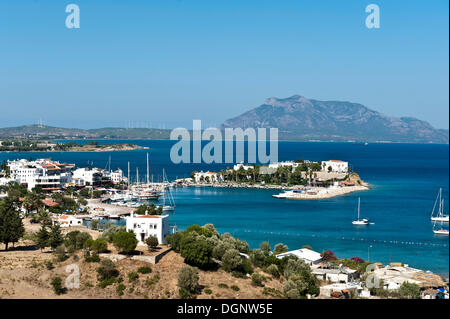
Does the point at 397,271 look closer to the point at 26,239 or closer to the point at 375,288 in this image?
the point at 375,288

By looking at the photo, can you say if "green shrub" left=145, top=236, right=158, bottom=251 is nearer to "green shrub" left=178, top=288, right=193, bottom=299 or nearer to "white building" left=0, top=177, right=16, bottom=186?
"green shrub" left=178, top=288, right=193, bottom=299

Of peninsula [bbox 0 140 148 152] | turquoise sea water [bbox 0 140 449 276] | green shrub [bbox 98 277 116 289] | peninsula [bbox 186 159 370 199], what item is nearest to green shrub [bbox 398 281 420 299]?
turquoise sea water [bbox 0 140 449 276]

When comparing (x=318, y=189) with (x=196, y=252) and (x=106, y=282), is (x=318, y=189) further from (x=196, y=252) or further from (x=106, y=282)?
(x=106, y=282)

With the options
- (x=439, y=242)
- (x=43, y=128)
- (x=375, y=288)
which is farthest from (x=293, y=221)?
(x=43, y=128)

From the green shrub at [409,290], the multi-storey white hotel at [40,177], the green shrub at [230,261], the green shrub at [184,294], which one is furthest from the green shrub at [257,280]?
the multi-storey white hotel at [40,177]

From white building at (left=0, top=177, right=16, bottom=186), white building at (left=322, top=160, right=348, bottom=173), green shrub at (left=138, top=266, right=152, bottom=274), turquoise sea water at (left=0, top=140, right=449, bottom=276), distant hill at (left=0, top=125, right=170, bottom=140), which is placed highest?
distant hill at (left=0, top=125, right=170, bottom=140)

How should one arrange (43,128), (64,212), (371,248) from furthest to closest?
(43,128), (64,212), (371,248)

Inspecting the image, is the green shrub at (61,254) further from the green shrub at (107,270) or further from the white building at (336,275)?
the white building at (336,275)

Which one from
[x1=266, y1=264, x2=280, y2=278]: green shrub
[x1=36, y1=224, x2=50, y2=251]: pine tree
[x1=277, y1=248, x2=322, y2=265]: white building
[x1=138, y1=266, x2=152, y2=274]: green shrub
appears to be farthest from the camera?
[x1=277, y1=248, x2=322, y2=265]: white building

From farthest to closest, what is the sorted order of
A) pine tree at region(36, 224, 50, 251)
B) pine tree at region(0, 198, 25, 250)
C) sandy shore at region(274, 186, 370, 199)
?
sandy shore at region(274, 186, 370, 199)
pine tree at region(0, 198, 25, 250)
pine tree at region(36, 224, 50, 251)

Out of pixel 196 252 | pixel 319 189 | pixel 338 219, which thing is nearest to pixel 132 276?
pixel 196 252
